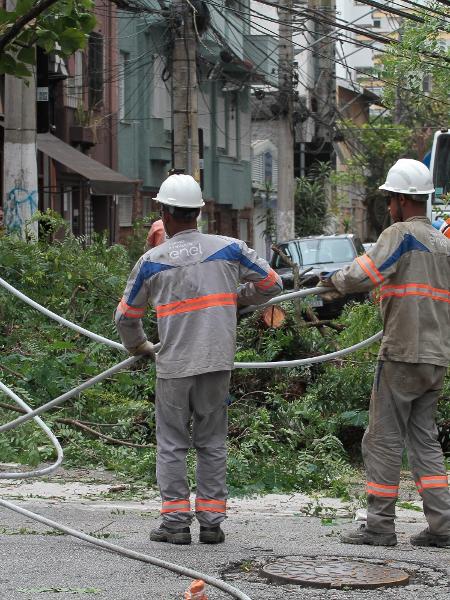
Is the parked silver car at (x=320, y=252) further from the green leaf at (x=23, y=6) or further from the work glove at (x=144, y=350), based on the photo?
the work glove at (x=144, y=350)

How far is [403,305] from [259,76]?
29784 mm

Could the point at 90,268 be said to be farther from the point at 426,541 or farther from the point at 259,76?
the point at 259,76

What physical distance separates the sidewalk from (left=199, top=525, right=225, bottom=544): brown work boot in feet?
0.16

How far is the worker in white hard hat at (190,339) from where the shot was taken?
21.5 feet

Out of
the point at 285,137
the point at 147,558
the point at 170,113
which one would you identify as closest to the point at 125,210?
the point at 170,113

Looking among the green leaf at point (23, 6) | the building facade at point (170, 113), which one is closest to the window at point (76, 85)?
the building facade at point (170, 113)

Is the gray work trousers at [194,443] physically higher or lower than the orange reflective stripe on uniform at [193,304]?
lower

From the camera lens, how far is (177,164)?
20422mm

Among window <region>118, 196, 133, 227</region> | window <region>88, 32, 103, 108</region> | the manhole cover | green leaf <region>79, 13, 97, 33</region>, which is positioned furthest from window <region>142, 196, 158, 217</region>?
the manhole cover

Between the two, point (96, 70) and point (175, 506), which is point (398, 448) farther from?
point (96, 70)

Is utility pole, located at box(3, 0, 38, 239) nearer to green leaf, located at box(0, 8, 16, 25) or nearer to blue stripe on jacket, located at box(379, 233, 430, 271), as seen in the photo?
green leaf, located at box(0, 8, 16, 25)

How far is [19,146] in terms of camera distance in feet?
51.5

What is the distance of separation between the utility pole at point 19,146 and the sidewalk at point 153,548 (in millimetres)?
7488

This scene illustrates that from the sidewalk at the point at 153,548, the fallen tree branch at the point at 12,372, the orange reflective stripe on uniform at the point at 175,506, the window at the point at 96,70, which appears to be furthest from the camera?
the window at the point at 96,70
